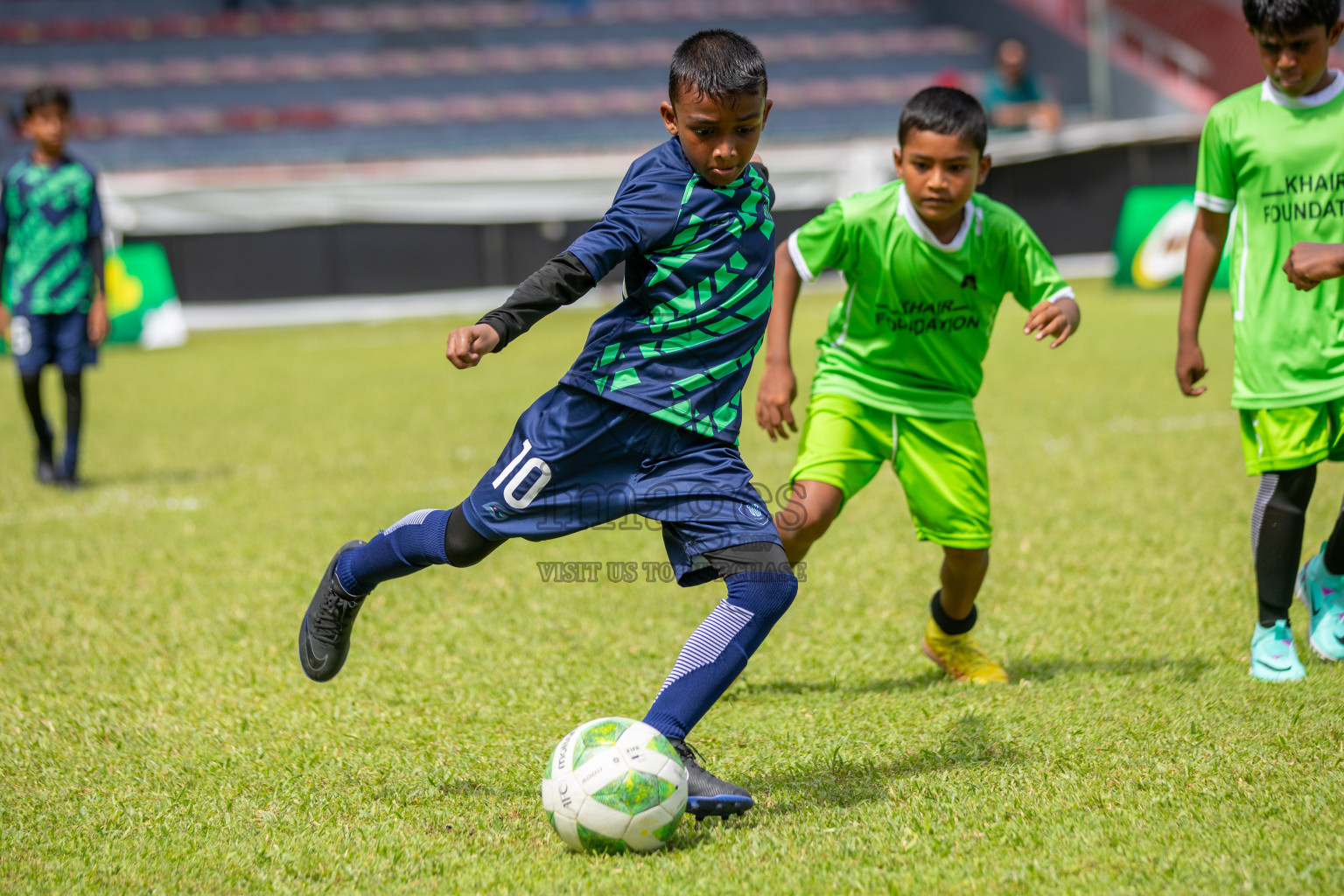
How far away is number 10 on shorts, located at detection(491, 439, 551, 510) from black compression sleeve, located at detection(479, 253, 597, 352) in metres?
0.34

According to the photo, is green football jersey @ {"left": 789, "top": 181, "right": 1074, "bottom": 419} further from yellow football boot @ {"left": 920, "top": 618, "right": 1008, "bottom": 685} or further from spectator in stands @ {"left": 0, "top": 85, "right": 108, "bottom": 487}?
spectator in stands @ {"left": 0, "top": 85, "right": 108, "bottom": 487}

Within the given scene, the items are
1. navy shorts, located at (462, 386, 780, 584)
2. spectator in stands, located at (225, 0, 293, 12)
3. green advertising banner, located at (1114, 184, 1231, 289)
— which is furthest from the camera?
spectator in stands, located at (225, 0, 293, 12)

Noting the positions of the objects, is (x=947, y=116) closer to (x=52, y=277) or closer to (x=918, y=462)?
(x=918, y=462)

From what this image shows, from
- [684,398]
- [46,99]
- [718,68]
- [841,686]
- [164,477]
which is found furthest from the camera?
[164,477]

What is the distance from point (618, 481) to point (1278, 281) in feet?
6.34

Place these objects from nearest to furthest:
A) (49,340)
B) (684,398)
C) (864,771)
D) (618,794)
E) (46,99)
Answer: (618,794) → (684,398) → (864,771) → (46,99) → (49,340)

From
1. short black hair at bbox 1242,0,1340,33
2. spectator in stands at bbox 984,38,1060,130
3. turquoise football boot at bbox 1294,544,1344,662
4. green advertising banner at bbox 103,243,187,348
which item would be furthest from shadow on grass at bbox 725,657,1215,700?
spectator in stands at bbox 984,38,1060,130

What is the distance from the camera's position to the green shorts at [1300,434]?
3.46 meters

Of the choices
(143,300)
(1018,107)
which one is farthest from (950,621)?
(1018,107)

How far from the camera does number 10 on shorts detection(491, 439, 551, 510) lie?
2.88 meters

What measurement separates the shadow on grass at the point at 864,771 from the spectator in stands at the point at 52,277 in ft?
17.9

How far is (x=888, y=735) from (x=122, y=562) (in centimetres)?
354

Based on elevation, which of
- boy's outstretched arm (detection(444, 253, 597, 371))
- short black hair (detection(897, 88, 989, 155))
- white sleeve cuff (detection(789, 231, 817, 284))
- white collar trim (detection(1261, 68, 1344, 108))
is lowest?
white sleeve cuff (detection(789, 231, 817, 284))

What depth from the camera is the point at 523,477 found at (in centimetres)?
289
